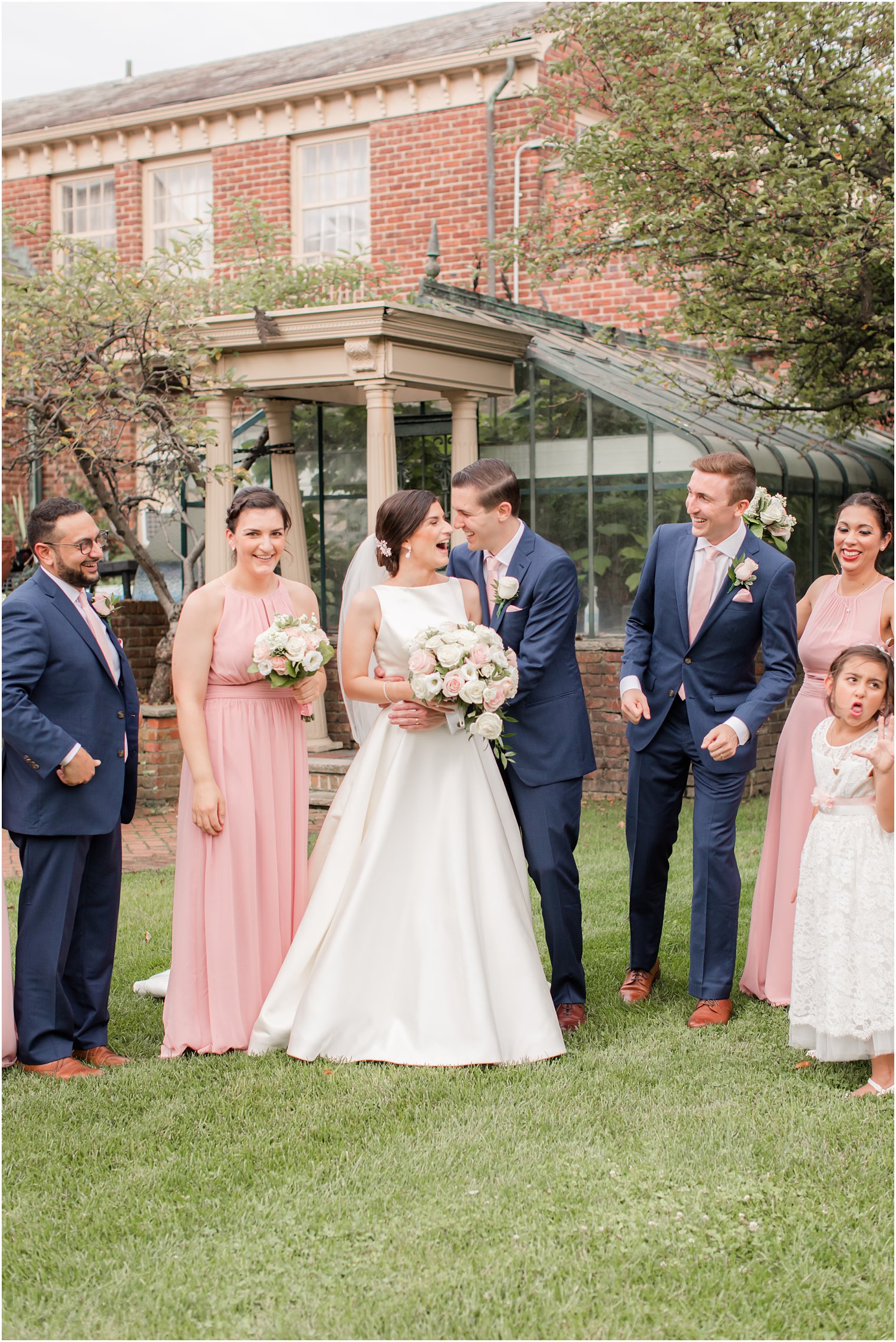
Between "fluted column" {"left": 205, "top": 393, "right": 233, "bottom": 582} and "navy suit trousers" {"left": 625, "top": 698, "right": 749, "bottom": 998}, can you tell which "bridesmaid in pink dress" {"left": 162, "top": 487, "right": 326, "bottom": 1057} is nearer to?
"navy suit trousers" {"left": 625, "top": 698, "right": 749, "bottom": 998}

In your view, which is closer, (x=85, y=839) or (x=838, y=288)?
(x=85, y=839)

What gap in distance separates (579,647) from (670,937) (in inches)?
187

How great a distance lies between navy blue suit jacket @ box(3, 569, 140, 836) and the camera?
4562mm

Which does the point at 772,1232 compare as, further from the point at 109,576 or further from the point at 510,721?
the point at 109,576

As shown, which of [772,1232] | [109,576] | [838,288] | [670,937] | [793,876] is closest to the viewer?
[772,1232]

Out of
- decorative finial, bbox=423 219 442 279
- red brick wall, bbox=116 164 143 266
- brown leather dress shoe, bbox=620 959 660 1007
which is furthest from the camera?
red brick wall, bbox=116 164 143 266

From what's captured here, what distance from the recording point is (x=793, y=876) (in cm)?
561

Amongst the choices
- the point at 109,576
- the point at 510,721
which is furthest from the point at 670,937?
the point at 109,576

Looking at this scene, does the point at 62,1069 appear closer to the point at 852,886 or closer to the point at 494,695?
the point at 494,695

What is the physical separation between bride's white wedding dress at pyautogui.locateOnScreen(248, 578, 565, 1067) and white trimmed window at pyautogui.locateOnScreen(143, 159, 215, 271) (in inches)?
541

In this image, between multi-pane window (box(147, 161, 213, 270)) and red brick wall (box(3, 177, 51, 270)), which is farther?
red brick wall (box(3, 177, 51, 270))

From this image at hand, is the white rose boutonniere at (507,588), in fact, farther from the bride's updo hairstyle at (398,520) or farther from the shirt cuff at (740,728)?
the shirt cuff at (740,728)

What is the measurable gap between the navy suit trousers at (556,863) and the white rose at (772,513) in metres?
1.33

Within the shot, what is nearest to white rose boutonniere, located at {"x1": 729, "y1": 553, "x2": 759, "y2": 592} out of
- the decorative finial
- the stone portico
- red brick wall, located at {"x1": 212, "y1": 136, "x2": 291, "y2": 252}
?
the stone portico
